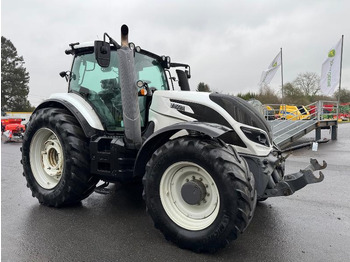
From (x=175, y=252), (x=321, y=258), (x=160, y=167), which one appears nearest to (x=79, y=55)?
(x=160, y=167)

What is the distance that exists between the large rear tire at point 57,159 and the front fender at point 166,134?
942mm

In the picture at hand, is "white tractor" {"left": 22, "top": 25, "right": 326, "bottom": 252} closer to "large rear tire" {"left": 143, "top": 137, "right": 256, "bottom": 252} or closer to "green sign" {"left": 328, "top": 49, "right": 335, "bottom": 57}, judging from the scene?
"large rear tire" {"left": 143, "top": 137, "right": 256, "bottom": 252}

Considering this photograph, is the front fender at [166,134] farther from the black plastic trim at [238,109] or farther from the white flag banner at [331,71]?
the white flag banner at [331,71]

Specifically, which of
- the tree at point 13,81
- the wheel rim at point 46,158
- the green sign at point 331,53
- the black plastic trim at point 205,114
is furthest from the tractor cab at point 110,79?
the tree at point 13,81

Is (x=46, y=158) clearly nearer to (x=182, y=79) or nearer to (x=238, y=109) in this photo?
(x=182, y=79)

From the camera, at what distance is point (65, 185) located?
145 inches

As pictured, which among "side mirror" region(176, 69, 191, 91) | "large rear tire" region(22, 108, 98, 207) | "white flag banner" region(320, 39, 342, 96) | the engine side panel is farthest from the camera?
"white flag banner" region(320, 39, 342, 96)

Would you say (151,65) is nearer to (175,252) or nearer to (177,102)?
(177,102)

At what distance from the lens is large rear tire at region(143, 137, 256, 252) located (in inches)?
97.0

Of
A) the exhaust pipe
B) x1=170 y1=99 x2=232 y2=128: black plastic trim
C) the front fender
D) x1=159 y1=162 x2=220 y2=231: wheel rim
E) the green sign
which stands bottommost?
x1=159 y1=162 x2=220 y2=231: wheel rim

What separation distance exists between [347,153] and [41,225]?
9620mm

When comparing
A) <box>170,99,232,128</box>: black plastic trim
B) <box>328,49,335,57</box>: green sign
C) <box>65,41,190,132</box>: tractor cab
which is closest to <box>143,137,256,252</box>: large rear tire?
<box>170,99,232,128</box>: black plastic trim

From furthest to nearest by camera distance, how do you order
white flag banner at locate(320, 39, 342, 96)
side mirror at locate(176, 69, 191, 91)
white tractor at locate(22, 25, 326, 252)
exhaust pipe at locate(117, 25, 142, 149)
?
white flag banner at locate(320, 39, 342, 96), side mirror at locate(176, 69, 191, 91), exhaust pipe at locate(117, 25, 142, 149), white tractor at locate(22, 25, 326, 252)

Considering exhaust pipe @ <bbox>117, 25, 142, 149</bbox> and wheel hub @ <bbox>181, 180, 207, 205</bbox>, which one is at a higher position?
exhaust pipe @ <bbox>117, 25, 142, 149</bbox>
